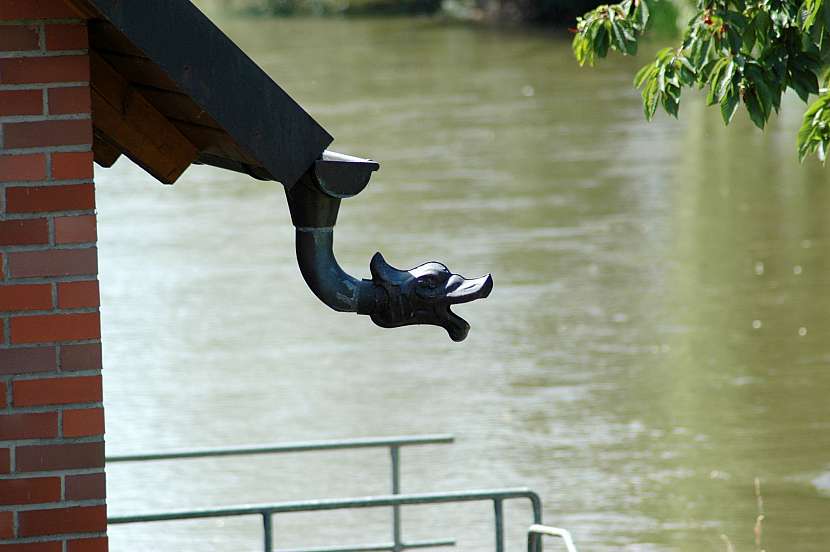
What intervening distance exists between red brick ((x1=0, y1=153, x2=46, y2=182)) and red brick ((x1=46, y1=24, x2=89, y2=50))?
0.25 m

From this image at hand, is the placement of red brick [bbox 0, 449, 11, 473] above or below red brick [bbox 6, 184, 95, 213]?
below

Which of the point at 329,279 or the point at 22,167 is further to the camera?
the point at 329,279

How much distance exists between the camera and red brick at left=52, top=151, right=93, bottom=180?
11.1 feet

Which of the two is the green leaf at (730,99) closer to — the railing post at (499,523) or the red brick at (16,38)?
the railing post at (499,523)

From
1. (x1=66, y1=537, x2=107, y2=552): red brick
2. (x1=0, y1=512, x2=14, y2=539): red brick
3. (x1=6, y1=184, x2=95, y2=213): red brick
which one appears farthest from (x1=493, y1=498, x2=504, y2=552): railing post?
(x1=6, y1=184, x2=95, y2=213): red brick

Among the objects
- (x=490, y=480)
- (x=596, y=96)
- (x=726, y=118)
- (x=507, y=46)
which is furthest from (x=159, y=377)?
(x=507, y=46)

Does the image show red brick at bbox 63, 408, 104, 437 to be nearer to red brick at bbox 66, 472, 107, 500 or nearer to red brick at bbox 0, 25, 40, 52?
red brick at bbox 66, 472, 107, 500

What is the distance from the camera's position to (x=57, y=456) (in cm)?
341

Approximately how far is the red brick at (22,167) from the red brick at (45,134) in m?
0.02

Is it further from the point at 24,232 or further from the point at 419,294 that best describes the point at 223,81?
the point at 419,294

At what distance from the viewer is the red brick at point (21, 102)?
3332 mm

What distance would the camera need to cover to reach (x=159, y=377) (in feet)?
47.7

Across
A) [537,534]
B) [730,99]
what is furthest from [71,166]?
[537,534]

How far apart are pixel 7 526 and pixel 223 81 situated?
43.9 inches
